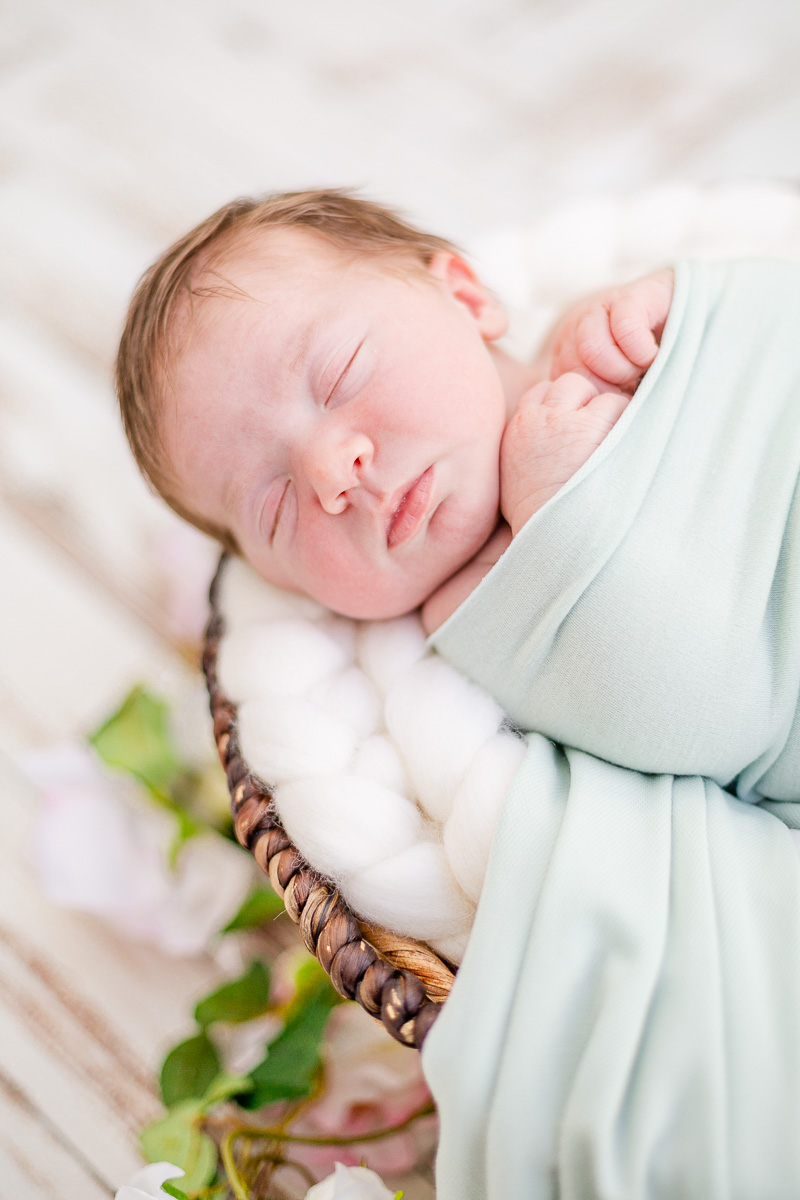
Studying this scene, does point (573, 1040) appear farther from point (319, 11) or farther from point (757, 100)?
point (319, 11)

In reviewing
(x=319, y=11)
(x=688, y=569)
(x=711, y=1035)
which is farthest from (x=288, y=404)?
(x=319, y=11)

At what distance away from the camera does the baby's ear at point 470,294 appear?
1.08 meters

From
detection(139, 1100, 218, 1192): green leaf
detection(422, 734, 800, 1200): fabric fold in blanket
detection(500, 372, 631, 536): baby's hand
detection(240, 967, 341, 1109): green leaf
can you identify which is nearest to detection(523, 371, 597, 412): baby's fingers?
detection(500, 372, 631, 536): baby's hand

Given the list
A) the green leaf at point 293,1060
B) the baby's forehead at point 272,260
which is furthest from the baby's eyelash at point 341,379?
the green leaf at point 293,1060

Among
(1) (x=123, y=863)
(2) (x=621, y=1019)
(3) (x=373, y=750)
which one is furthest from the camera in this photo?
(1) (x=123, y=863)

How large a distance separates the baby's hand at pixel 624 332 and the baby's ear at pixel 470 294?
103 mm

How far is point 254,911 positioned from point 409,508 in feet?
1.52

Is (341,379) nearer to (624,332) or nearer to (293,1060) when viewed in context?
(624,332)

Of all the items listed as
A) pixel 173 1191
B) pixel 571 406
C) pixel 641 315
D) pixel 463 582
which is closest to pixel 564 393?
pixel 571 406

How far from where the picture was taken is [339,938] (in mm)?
714

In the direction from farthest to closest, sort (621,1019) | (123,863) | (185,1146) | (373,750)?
(123,863) < (373,750) < (185,1146) < (621,1019)

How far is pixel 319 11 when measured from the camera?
1.99 m

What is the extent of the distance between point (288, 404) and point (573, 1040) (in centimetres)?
64

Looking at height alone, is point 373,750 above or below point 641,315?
below
